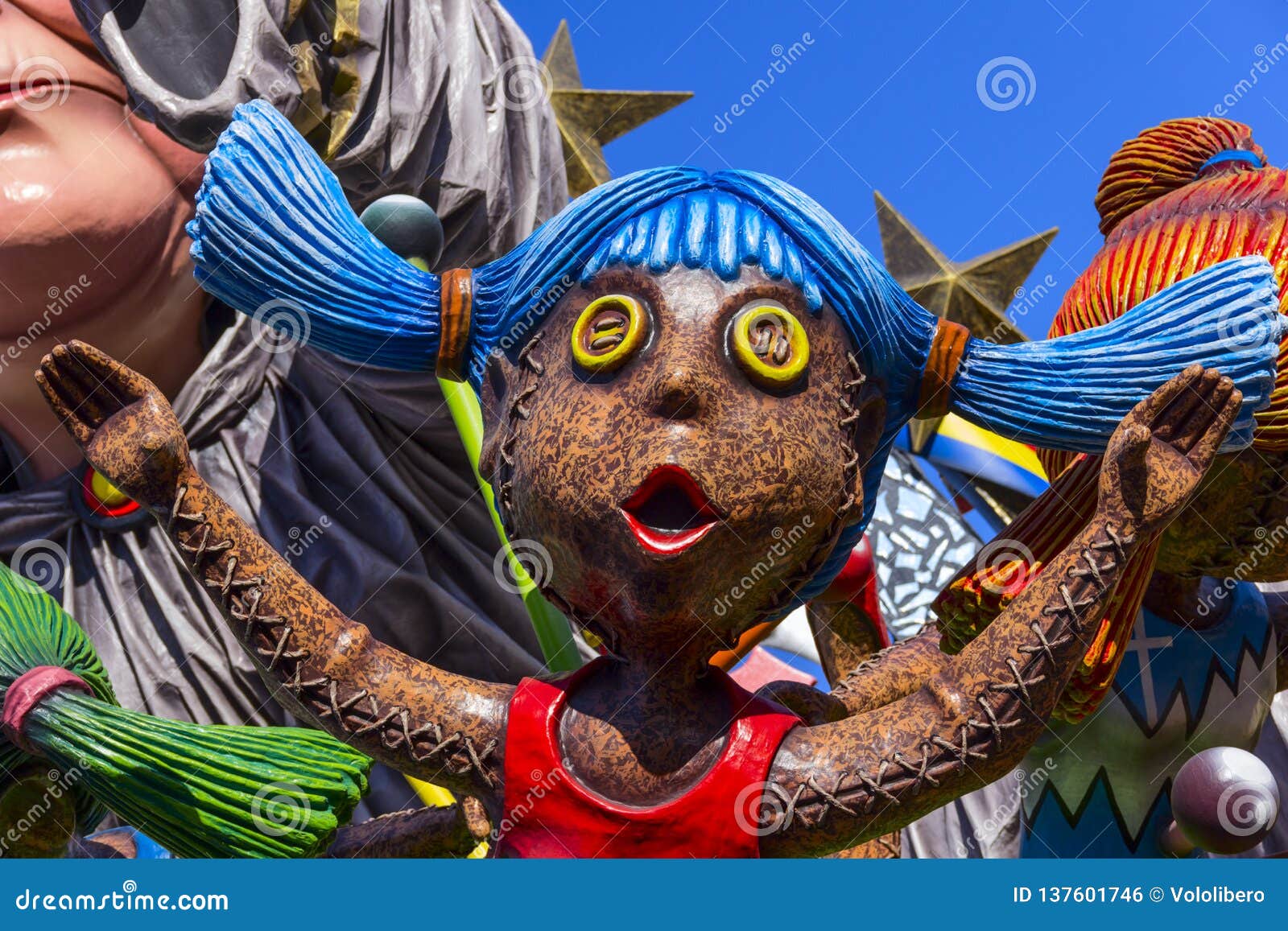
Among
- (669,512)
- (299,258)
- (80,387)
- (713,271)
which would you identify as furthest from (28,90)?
(669,512)

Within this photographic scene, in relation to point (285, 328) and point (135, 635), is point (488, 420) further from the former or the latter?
point (135, 635)

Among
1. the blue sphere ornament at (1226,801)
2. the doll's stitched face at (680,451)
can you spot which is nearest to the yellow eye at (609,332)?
the doll's stitched face at (680,451)

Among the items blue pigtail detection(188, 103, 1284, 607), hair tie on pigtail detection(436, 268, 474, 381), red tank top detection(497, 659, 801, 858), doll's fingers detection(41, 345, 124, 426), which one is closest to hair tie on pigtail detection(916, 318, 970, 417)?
blue pigtail detection(188, 103, 1284, 607)

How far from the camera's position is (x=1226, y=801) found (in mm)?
2180

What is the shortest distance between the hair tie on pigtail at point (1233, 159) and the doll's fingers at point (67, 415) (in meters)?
1.84

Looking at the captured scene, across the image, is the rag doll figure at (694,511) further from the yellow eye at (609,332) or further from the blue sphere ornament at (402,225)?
the blue sphere ornament at (402,225)

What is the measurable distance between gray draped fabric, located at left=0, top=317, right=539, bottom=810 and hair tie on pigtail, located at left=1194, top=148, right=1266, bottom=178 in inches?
57.0

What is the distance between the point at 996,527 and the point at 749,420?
2175mm

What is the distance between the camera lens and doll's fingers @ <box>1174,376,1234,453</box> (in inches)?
74.9

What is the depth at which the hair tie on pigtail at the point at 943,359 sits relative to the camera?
2.13 meters

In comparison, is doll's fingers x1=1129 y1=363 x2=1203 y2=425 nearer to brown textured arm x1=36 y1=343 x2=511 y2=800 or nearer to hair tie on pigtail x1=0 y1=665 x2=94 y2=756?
brown textured arm x1=36 y1=343 x2=511 y2=800

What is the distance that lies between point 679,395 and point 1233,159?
1.32 metres
